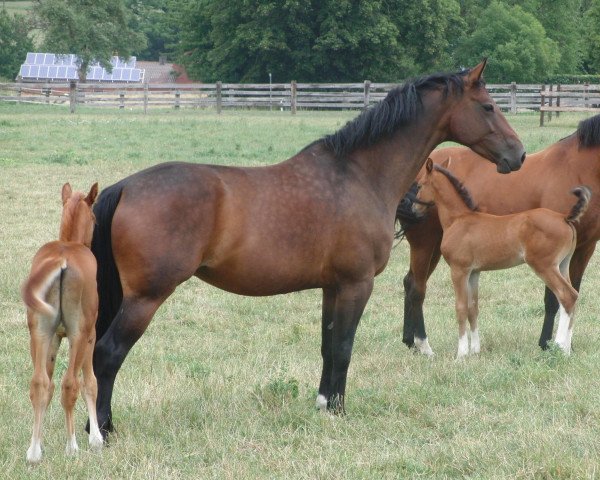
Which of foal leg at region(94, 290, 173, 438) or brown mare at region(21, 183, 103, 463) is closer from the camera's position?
brown mare at region(21, 183, 103, 463)

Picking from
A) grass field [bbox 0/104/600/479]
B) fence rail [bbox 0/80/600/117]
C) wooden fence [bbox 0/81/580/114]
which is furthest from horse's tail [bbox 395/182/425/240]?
wooden fence [bbox 0/81/580/114]

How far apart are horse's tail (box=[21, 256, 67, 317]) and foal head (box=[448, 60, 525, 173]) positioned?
9.49ft

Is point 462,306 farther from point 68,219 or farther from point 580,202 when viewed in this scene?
point 68,219

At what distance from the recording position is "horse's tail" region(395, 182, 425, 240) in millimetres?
7598

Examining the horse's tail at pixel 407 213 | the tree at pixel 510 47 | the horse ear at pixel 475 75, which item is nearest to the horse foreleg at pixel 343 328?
the horse ear at pixel 475 75

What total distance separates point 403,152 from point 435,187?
70.1 inches

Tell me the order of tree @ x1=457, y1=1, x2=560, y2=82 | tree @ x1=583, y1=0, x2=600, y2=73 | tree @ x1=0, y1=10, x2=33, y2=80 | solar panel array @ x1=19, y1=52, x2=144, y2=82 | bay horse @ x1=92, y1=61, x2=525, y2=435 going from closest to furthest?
1. bay horse @ x1=92, y1=61, x2=525, y2=435
2. tree @ x1=457, y1=1, x2=560, y2=82
3. tree @ x1=583, y1=0, x2=600, y2=73
4. tree @ x1=0, y1=10, x2=33, y2=80
5. solar panel array @ x1=19, y1=52, x2=144, y2=82

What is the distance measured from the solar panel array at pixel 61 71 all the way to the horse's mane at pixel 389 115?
7511 centimetres

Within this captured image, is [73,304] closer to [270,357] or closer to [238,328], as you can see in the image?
[270,357]

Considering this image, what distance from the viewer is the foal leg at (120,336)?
4793 millimetres

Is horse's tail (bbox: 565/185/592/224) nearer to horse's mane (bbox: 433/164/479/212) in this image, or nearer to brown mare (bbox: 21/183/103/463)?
horse's mane (bbox: 433/164/479/212)

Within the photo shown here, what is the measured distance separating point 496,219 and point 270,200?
2.71 m

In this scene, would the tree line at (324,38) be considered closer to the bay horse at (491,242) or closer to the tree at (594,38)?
the tree at (594,38)

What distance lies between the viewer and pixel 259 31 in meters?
49.8
